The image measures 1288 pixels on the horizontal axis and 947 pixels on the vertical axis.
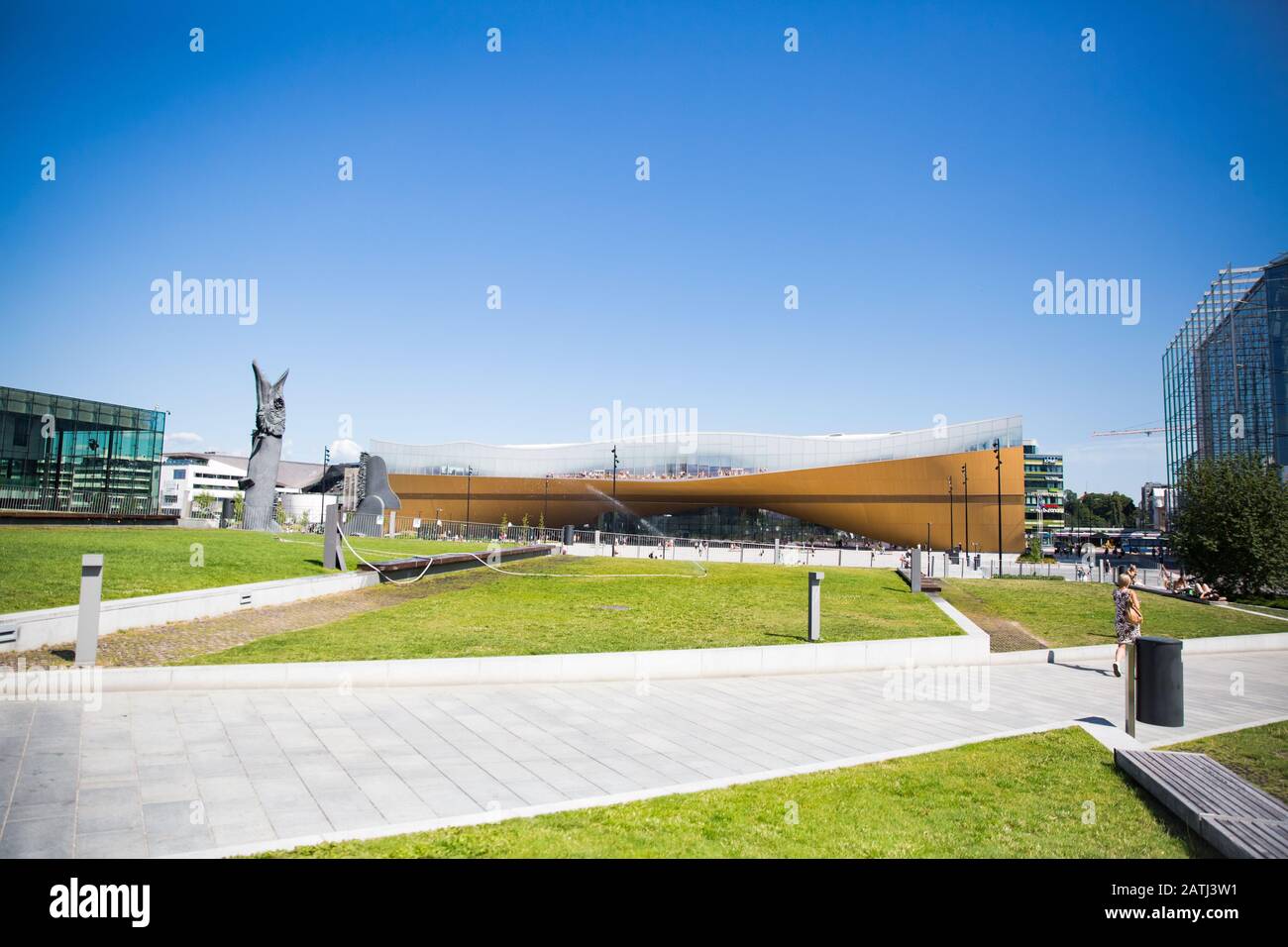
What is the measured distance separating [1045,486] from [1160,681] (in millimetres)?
139739

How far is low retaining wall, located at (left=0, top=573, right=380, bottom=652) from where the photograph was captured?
28.5 feet

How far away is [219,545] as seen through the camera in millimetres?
18828

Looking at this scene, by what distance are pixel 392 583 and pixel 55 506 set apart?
1935cm

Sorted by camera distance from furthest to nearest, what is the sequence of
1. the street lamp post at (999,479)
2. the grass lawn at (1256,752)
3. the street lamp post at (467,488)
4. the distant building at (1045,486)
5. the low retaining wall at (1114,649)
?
the distant building at (1045,486) < the street lamp post at (467,488) < the street lamp post at (999,479) < the low retaining wall at (1114,649) < the grass lawn at (1256,752)

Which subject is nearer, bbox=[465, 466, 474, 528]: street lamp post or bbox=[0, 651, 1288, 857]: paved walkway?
bbox=[0, 651, 1288, 857]: paved walkway

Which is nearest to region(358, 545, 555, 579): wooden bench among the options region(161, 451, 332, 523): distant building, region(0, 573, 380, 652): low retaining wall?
region(0, 573, 380, 652): low retaining wall

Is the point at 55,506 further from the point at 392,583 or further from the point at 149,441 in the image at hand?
the point at 392,583

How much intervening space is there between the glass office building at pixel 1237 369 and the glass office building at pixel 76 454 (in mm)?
57032

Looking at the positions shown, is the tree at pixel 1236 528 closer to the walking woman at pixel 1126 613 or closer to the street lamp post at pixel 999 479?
the walking woman at pixel 1126 613

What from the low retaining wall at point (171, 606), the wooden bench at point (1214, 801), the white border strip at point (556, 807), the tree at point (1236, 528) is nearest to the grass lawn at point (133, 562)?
the low retaining wall at point (171, 606)

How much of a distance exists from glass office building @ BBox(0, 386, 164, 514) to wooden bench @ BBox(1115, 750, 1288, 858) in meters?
→ 33.7

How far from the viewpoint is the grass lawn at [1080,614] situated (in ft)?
51.9

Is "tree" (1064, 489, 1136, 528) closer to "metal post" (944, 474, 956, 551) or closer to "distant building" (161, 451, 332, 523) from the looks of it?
"metal post" (944, 474, 956, 551)

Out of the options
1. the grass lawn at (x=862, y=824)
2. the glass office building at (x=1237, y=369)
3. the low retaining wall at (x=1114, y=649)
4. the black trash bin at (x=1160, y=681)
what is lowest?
the low retaining wall at (x=1114, y=649)
